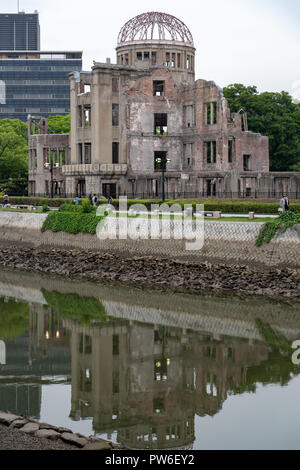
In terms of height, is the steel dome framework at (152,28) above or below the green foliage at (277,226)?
above

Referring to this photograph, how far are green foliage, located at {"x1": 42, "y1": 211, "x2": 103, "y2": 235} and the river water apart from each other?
9.25 metres

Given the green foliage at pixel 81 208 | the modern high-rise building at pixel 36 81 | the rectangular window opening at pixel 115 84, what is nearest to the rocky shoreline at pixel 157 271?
the green foliage at pixel 81 208

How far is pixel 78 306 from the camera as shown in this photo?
36844mm

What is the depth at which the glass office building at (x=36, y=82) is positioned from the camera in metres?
164

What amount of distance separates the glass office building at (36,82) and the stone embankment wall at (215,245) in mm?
117661

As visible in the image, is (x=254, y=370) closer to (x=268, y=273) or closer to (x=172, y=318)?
(x=172, y=318)

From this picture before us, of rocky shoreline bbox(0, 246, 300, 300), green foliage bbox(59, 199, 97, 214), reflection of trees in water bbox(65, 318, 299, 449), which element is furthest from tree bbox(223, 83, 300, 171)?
reflection of trees in water bbox(65, 318, 299, 449)

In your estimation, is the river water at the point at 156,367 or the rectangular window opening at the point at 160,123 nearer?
the river water at the point at 156,367

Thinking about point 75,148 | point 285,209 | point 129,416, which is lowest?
point 129,416

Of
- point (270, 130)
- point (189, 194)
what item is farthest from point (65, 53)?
point (189, 194)

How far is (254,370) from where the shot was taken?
24.3 metres

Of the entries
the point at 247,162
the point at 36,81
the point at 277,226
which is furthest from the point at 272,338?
the point at 36,81

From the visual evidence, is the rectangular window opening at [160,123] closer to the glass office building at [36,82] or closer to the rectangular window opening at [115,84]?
the rectangular window opening at [115,84]

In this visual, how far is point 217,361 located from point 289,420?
20.8 feet
